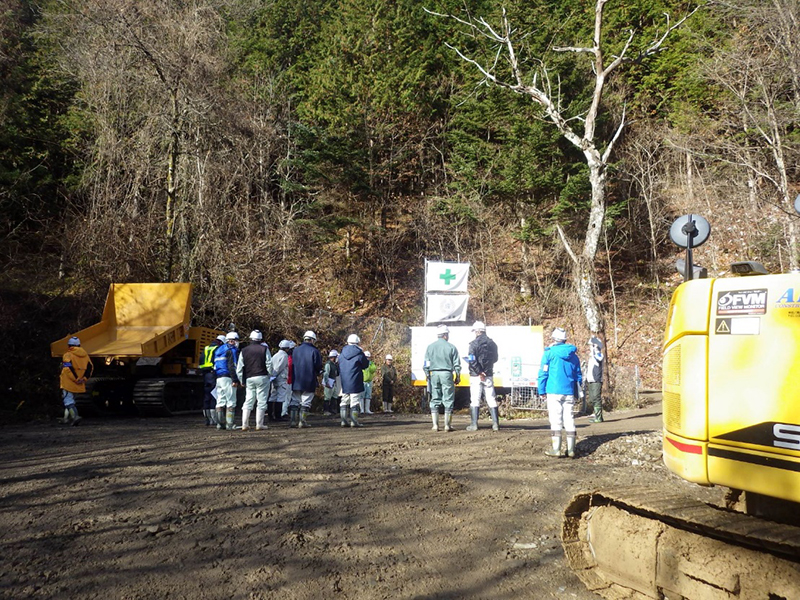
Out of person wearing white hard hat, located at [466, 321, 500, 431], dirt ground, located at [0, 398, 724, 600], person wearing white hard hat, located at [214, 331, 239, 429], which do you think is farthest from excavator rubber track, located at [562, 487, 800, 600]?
person wearing white hard hat, located at [214, 331, 239, 429]

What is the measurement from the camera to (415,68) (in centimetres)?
2861

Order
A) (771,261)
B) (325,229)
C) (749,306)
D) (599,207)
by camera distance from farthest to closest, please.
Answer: (325,229), (771,261), (599,207), (749,306)

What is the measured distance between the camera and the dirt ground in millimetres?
4652

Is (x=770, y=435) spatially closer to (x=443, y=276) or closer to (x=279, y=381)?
(x=279, y=381)

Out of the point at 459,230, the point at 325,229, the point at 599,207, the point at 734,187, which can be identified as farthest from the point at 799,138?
the point at 325,229

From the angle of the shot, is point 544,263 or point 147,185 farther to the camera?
point 544,263

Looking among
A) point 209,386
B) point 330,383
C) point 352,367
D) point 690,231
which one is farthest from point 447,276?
point 690,231

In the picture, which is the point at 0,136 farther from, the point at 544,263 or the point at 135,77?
the point at 544,263

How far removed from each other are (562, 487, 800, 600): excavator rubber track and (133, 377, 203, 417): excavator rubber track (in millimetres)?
12663

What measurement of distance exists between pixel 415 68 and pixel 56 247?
17.4 meters

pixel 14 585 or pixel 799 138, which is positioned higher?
pixel 799 138

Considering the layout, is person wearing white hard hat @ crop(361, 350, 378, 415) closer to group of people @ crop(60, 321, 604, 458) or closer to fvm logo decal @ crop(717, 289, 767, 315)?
group of people @ crop(60, 321, 604, 458)

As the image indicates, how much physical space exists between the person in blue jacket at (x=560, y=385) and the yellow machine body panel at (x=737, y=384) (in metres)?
4.75

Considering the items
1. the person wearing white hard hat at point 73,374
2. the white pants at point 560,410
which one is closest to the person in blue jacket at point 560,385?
the white pants at point 560,410
